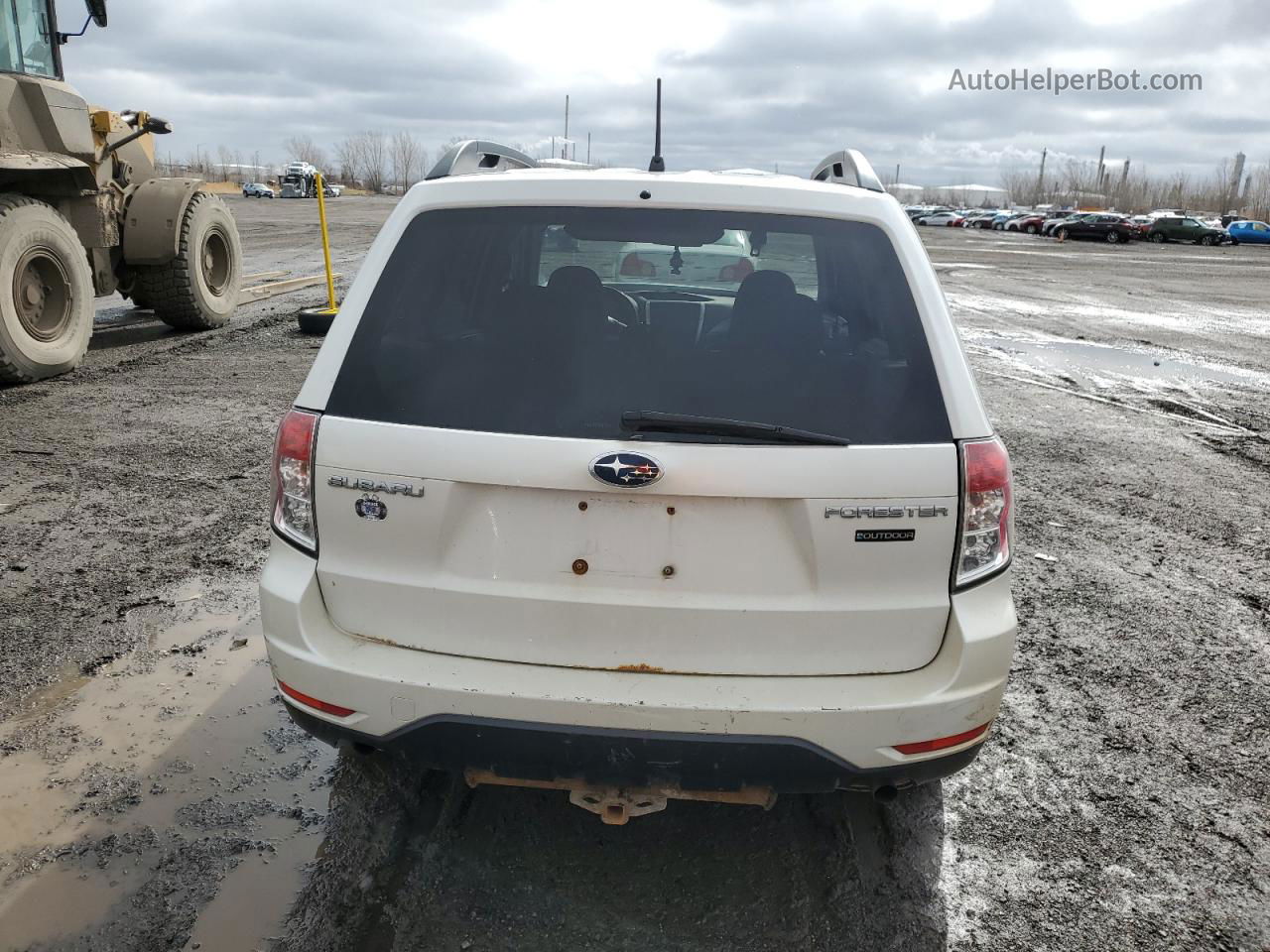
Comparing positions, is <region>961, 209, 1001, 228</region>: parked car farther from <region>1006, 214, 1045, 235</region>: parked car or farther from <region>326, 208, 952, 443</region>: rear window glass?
<region>326, 208, 952, 443</region>: rear window glass

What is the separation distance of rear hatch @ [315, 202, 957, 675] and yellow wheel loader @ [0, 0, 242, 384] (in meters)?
7.64

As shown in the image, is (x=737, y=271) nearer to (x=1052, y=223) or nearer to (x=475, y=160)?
(x=475, y=160)

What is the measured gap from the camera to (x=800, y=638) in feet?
7.61

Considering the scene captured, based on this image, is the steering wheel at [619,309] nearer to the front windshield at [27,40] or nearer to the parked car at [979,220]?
the front windshield at [27,40]

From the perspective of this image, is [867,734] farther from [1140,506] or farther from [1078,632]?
[1140,506]

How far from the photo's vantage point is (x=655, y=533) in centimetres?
231

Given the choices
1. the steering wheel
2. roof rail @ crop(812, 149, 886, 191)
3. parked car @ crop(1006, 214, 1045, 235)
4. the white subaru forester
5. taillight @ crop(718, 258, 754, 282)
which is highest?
roof rail @ crop(812, 149, 886, 191)

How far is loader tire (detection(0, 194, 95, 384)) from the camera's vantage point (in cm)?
848

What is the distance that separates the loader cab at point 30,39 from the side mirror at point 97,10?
56 cm

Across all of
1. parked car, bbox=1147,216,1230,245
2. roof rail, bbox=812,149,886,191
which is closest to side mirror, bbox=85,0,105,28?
roof rail, bbox=812,149,886,191

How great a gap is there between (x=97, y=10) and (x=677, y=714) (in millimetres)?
9812

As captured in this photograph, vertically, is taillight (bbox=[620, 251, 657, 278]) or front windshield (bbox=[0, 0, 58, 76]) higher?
front windshield (bbox=[0, 0, 58, 76])

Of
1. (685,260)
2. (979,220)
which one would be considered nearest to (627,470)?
(685,260)

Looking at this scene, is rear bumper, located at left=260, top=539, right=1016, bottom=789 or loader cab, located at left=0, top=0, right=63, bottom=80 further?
loader cab, located at left=0, top=0, right=63, bottom=80
